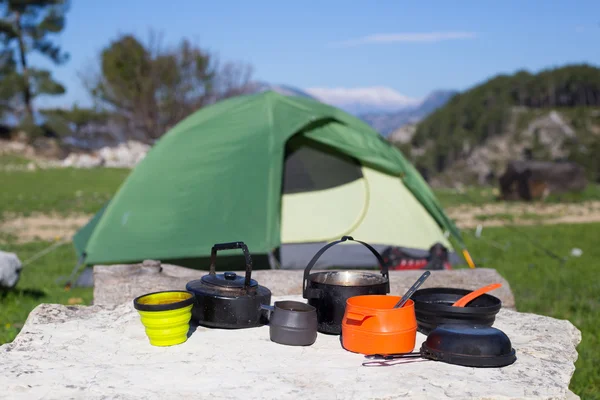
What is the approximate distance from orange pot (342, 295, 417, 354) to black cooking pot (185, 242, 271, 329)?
0.45 m

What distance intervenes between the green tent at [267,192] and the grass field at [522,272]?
1.99 feet

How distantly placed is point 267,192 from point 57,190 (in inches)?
440

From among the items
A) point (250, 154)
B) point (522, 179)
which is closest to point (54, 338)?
point (250, 154)

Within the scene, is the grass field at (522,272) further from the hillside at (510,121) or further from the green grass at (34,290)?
the hillside at (510,121)

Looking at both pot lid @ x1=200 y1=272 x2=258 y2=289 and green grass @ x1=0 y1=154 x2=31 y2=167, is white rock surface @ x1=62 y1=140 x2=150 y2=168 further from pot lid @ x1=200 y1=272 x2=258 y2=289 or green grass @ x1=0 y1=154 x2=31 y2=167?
pot lid @ x1=200 y1=272 x2=258 y2=289

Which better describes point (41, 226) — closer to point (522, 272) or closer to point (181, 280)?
point (181, 280)

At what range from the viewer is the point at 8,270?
5.36 m

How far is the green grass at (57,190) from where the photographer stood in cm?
1201

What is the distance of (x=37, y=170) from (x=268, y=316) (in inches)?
796

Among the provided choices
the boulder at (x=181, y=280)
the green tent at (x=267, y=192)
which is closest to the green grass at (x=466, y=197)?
the green tent at (x=267, y=192)

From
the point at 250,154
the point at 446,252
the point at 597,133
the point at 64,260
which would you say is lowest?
the point at 64,260

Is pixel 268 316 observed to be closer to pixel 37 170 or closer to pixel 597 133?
pixel 37 170

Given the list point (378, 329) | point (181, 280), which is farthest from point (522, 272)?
point (378, 329)

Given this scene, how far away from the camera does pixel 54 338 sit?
2582mm
